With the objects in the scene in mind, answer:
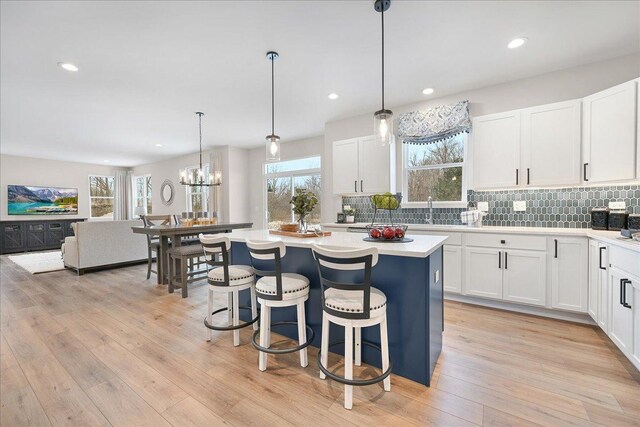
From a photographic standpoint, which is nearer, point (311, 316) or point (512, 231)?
point (311, 316)

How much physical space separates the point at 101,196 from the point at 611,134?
12.3 meters

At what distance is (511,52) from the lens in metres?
2.80

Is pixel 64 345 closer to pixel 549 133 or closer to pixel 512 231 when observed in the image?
pixel 512 231

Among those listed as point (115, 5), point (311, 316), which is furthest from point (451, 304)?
point (115, 5)

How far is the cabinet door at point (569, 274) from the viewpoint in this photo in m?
2.68

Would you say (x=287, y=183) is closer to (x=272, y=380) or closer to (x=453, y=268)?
(x=453, y=268)

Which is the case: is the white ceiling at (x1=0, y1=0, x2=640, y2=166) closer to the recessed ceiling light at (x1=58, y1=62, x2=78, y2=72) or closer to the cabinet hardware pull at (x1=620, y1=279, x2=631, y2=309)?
the recessed ceiling light at (x1=58, y1=62, x2=78, y2=72)

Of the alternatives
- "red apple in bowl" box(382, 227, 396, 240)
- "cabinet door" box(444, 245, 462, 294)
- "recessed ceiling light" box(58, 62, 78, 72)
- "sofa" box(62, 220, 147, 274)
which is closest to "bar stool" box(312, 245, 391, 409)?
"red apple in bowl" box(382, 227, 396, 240)

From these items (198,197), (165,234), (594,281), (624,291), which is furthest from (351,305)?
(198,197)

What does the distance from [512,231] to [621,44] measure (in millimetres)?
2056

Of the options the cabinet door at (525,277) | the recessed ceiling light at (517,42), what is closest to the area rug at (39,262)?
the cabinet door at (525,277)

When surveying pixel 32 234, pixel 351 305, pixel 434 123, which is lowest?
pixel 32 234

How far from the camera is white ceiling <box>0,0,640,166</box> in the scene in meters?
2.20

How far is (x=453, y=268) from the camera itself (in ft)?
10.9
